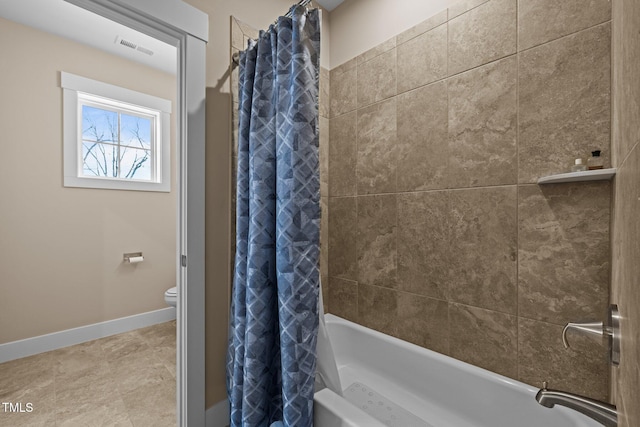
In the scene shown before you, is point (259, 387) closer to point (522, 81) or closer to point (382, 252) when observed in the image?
point (382, 252)

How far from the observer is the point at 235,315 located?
52.6 inches

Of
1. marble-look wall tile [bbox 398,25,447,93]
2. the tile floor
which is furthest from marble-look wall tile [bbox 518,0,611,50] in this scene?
the tile floor

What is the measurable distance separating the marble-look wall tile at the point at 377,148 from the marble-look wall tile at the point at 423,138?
54mm

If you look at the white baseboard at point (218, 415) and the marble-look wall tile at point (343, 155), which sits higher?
the marble-look wall tile at point (343, 155)

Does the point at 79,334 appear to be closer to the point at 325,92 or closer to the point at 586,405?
the point at 325,92

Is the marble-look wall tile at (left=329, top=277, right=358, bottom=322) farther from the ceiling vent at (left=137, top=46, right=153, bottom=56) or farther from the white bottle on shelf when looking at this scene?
the ceiling vent at (left=137, top=46, right=153, bottom=56)

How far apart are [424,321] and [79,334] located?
279 centimetres

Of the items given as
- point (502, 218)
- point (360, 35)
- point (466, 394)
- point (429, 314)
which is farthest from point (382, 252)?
point (360, 35)

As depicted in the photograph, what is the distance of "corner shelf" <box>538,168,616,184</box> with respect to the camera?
95cm

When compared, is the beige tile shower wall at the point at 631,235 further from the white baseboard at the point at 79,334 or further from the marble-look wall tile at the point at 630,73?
the white baseboard at the point at 79,334

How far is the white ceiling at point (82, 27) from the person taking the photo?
207 cm

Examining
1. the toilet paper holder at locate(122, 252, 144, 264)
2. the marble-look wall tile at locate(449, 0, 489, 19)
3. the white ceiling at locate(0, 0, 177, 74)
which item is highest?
the white ceiling at locate(0, 0, 177, 74)

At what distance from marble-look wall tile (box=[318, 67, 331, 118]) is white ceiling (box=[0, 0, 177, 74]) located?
4.94ft

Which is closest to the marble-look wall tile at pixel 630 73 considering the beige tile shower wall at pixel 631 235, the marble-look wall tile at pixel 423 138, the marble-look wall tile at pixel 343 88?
the beige tile shower wall at pixel 631 235
